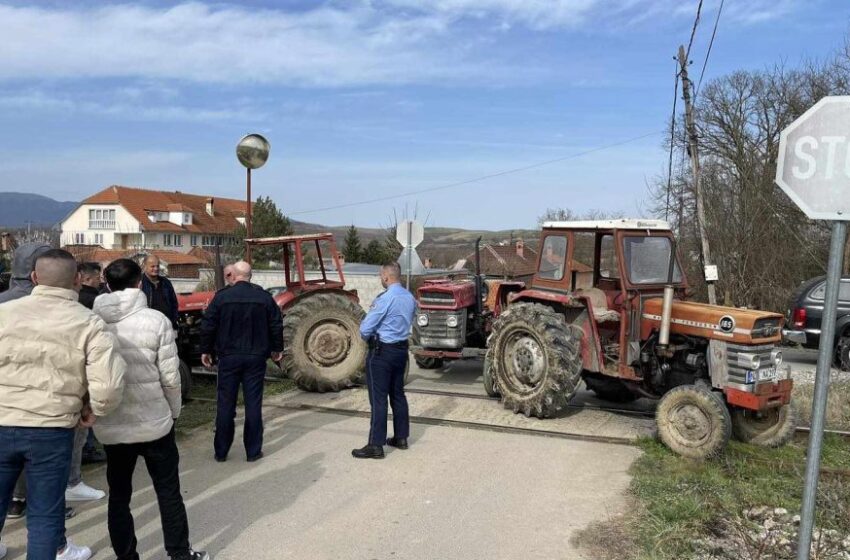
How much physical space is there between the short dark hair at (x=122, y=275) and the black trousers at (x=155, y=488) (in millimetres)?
951

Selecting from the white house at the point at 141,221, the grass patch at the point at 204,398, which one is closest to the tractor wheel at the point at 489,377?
the grass patch at the point at 204,398

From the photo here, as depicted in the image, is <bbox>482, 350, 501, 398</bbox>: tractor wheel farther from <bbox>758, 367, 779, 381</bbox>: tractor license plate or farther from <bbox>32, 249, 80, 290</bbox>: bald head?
<bbox>32, 249, 80, 290</bbox>: bald head

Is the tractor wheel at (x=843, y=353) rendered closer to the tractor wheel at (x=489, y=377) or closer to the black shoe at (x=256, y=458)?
the tractor wheel at (x=489, y=377)

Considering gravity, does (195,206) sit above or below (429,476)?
above

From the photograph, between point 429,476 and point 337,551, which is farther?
point 429,476

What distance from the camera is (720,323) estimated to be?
693cm

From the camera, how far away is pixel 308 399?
900 cm

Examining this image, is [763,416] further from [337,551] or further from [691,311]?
[337,551]

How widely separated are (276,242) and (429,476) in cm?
546

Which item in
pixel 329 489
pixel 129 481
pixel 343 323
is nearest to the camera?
pixel 129 481

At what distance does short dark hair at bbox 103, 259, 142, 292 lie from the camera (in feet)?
13.8

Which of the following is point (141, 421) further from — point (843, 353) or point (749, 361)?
point (843, 353)

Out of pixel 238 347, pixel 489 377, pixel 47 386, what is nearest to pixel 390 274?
pixel 238 347

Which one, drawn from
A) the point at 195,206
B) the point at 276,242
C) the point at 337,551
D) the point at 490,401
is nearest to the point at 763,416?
the point at 490,401
